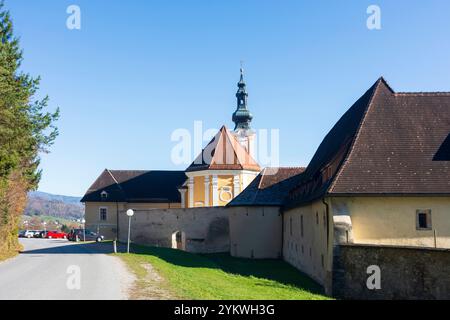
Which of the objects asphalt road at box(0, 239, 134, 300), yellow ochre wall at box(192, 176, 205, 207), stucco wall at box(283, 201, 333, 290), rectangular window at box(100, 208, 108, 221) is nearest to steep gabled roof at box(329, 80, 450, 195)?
stucco wall at box(283, 201, 333, 290)

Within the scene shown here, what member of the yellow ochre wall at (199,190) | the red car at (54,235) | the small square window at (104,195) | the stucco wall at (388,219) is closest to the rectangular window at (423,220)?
the stucco wall at (388,219)

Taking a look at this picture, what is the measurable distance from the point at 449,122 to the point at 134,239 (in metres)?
27.8

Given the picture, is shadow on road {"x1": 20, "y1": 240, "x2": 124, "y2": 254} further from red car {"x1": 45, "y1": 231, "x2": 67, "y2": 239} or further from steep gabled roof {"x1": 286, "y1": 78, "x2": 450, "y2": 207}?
red car {"x1": 45, "y1": 231, "x2": 67, "y2": 239}

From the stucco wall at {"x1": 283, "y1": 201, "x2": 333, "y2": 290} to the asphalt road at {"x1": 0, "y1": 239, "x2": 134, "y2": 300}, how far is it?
823 centimetres

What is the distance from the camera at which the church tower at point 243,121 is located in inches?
2379

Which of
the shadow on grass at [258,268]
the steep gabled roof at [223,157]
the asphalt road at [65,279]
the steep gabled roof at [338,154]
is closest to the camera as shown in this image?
the asphalt road at [65,279]

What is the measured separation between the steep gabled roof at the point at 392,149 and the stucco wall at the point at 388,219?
56 centimetres

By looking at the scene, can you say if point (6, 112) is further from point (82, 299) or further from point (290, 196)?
point (290, 196)

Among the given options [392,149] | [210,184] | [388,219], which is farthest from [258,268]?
[210,184]

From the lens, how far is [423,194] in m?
18.4

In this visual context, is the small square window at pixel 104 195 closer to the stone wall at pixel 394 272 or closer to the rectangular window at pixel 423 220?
the stone wall at pixel 394 272

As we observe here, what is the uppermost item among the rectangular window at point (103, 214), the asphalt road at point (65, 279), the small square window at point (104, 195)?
the small square window at point (104, 195)

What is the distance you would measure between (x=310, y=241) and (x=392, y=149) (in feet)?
20.9
